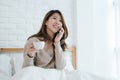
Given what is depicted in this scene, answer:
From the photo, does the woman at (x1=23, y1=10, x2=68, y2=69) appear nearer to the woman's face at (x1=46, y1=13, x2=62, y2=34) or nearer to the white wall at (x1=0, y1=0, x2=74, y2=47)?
the woman's face at (x1=46, y1=13, x2=62, y2=34)

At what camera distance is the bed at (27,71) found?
1.46 metres

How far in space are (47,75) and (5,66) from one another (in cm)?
75

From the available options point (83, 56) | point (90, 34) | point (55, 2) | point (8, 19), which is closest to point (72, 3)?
point (55, 2)

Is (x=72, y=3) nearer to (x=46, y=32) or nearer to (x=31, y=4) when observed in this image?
(x=31, y=4)

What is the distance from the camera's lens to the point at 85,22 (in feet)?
9.50

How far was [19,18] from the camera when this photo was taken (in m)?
2.49

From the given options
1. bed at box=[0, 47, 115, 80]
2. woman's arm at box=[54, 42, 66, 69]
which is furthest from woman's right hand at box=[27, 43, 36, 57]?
woman's arm at box=[54, 42, 66, 69]

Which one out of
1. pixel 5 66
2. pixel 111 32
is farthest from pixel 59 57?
pixel 111 32

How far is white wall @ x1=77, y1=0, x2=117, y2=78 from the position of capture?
2.87 metres

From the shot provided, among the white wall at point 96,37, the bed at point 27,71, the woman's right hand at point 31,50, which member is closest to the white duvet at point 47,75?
the bed at point 27,71

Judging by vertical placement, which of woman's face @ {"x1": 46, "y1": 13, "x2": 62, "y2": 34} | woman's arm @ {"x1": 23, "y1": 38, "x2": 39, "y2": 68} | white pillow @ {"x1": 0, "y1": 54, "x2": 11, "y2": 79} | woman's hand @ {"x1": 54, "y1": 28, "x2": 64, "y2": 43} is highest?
woman's face @ {"x1": 46, "y1": 13, "x2": 62, "y2": 34}

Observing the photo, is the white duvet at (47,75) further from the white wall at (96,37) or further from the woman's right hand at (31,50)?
the white wall at (96,37)

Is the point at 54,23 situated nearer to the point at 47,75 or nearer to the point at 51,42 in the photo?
the point at 51,42

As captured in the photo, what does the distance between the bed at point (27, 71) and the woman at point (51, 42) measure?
0.15 m
